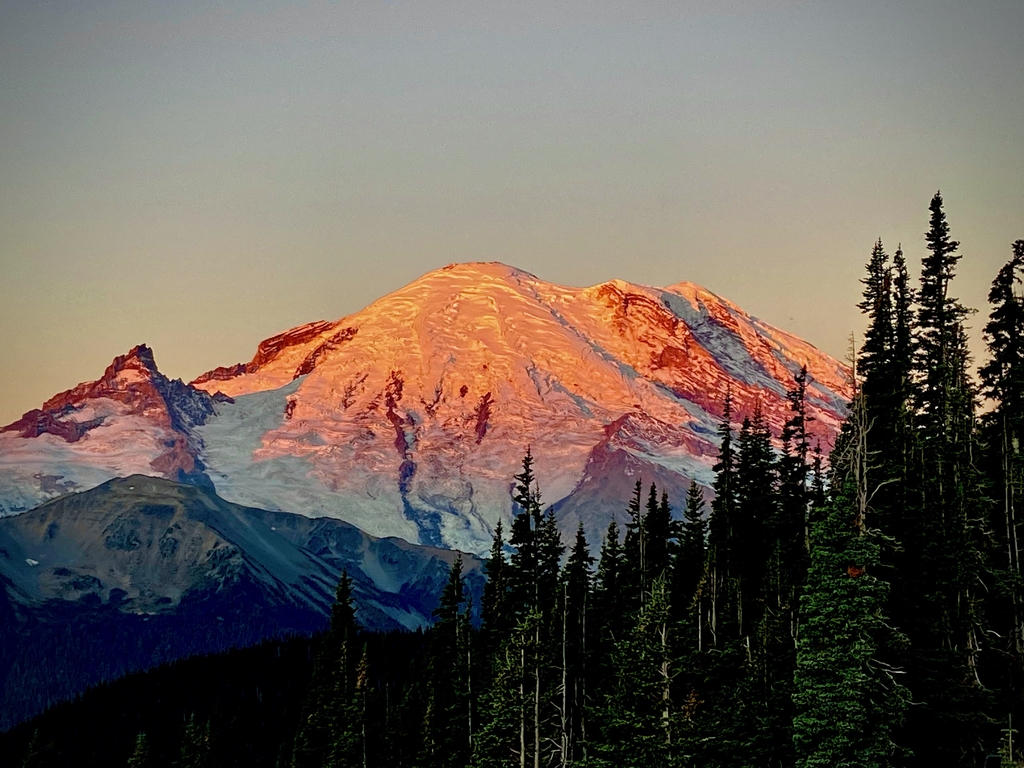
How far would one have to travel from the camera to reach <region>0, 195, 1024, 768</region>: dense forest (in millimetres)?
62219

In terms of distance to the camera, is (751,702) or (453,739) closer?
(751,702)

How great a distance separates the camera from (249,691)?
185 meters

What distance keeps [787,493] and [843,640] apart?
3842 centimetres

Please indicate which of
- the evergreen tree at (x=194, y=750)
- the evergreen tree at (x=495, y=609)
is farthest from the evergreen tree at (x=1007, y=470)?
the evergreen tree at (x=194, y=750)

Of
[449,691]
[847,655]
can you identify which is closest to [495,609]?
[449,691]

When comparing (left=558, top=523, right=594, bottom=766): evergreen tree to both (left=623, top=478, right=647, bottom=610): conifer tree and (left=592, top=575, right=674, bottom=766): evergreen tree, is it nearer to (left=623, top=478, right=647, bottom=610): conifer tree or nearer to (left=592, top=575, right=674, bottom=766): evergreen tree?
(left=623, top=478, right=647, bottom=610): conifer tree

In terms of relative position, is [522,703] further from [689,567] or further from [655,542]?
[655,542]

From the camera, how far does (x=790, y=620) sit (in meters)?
74.5

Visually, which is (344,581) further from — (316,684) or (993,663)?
→ (993,663)

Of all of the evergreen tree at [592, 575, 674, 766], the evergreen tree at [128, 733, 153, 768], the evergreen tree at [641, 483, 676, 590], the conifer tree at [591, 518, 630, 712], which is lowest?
the evergreen tree at [592, 575, 674, 766]

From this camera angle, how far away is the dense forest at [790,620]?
62.2 m

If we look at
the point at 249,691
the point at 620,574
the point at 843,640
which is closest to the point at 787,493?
the point at 620,574

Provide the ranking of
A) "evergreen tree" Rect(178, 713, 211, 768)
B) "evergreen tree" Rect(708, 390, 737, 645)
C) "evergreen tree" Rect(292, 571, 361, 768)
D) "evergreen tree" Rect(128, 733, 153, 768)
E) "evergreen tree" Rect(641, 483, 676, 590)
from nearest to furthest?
"evergreen tree" Rect(708, 390, 737, 645)
"evergreen tree" Rect(292, 571, 361, 768)
"evergreen tree" Rect(641, 483, 676, 590)
"evergreen tree" Rect(178, 713, 211, 768)
"evergreen tree" Rect(128, 733, 153, 768)

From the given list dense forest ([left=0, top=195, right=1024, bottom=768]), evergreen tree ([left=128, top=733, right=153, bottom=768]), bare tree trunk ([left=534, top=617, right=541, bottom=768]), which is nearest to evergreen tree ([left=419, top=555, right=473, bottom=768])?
dense forest ([left=0, top=195, right=1024, bottom=768])
